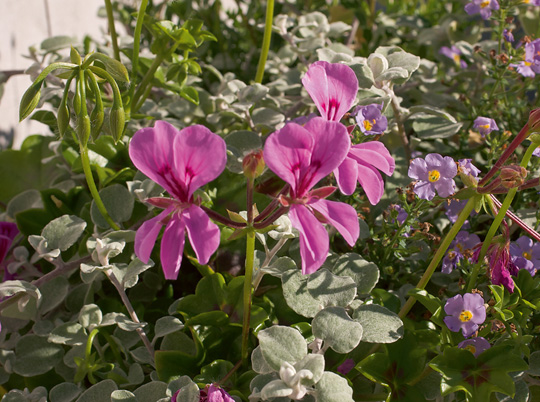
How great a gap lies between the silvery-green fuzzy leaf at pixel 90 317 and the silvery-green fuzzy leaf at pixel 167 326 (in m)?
0.07

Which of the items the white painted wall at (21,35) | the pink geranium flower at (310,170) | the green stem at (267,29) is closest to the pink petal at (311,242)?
the pink geranium flower at (310,170)

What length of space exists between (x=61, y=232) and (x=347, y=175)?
39 centimetres

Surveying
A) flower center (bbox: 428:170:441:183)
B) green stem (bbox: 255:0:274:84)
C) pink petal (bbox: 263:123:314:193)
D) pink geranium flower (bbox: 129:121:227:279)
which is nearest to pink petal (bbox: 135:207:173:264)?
pink geranium flower (bbox: 129:121:227:279)

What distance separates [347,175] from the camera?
52cm

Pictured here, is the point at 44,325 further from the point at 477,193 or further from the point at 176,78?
the point at 477,193

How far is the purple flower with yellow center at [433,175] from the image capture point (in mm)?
656

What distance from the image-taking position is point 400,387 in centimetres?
66

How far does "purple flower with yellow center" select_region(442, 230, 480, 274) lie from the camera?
753 mm

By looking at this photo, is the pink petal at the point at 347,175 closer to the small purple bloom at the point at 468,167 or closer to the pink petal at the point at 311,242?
the pink petal at the point at 311,242

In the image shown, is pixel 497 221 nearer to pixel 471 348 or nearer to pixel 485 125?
pixel 471 348

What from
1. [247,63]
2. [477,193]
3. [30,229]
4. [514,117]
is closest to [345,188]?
[477,193]

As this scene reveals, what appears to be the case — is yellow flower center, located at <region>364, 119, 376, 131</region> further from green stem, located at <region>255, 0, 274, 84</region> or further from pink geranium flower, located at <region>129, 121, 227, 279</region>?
pink geranium flower, located at <region>129, 121, 227, 279</region>

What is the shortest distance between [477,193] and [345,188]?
0.16 m

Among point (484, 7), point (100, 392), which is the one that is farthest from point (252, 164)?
point (484, 7)
